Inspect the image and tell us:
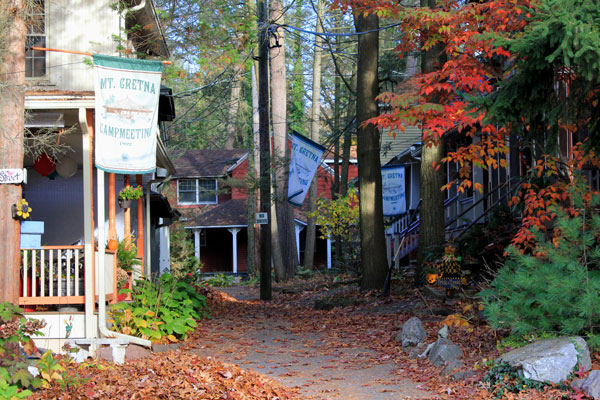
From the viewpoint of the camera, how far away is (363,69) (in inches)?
693

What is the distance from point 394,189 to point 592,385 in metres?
13.8

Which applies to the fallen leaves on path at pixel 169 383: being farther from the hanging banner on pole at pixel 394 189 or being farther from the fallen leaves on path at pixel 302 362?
the hanging banner on pole at pixel 394 189

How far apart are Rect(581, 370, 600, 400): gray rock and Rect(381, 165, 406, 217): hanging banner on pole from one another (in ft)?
43.2

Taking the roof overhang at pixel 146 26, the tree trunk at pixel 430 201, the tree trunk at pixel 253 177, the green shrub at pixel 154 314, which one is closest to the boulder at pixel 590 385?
the green shrub at pixel 154 314

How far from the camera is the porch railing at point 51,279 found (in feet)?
34.0

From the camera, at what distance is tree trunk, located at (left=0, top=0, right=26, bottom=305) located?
7797 mm

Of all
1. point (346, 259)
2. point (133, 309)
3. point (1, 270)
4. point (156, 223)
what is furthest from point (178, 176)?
point (1, 270)

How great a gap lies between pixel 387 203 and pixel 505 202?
11.7ft

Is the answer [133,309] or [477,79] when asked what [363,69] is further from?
[133,309]

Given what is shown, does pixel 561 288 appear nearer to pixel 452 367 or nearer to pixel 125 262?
pixel 452 367

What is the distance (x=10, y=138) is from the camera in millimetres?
7832

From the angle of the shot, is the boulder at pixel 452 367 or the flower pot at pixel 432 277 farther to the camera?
the flower pot at pixel 432 277

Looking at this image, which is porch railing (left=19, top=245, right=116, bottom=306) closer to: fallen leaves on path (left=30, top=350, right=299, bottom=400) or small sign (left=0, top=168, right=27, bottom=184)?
fallen leaves on path (left=30, top=350, right=299, bottom=400)

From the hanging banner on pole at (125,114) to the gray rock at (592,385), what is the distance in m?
5.83
